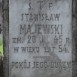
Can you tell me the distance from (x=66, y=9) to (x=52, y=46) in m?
0.55

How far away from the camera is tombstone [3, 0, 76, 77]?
6.02m

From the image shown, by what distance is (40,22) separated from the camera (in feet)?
19.8

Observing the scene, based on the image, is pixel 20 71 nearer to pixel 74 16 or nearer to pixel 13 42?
pixel 13 42

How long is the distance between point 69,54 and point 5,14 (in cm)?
105

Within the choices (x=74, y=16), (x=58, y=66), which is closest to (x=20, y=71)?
(x=58, y=66)

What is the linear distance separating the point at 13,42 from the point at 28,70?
443 mm

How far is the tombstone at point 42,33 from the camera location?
6020 millimetres

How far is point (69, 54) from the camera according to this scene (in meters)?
6.03

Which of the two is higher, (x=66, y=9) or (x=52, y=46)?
(x=66, y=9)

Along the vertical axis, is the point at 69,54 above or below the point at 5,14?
below

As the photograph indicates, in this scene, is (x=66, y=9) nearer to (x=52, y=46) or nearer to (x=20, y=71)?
(x=52, y=46)

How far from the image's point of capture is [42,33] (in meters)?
6.02

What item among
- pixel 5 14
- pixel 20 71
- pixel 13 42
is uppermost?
pixel 5 14

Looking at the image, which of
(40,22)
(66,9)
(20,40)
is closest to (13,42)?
(20,40)
